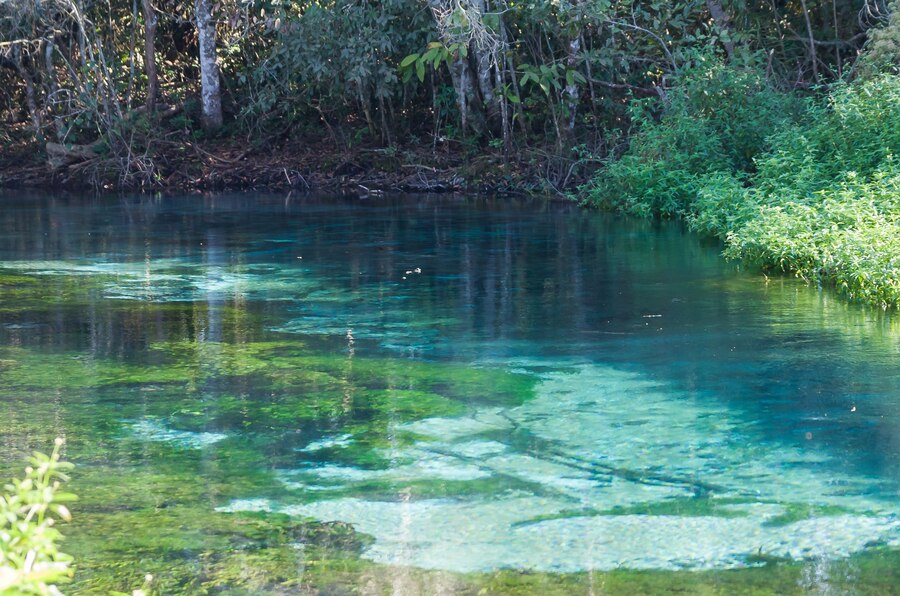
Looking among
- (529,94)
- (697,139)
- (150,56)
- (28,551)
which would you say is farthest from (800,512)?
(150,56)

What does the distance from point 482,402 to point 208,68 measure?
17.0 m

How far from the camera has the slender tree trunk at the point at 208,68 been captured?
20797 mm

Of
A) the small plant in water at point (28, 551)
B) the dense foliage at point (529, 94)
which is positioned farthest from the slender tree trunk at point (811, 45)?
the small plant in water at point (28, 551)

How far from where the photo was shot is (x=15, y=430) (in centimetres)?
520

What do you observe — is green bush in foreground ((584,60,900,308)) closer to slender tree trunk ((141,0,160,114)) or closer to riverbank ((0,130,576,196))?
riverbank ((0,130,576,196))

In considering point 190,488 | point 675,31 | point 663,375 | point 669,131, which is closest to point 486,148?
point 675,31

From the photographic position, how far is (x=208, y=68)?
21375 mm

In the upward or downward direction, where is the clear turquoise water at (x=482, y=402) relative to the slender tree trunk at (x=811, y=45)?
downward

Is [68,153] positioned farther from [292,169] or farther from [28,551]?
[28,551]

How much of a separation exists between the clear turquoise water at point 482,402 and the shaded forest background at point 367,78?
22.6 ft

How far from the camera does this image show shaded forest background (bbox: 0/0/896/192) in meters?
17.4

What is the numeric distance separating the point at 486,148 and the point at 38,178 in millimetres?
7999

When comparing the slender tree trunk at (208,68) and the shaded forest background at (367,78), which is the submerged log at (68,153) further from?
the slender tree trunk at (208,68)

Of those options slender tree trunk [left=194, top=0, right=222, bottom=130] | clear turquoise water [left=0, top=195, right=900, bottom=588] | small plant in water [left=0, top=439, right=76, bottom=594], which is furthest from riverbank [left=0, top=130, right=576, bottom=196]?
small plant in water [left=0, top=439, right=76, bottom=594]
